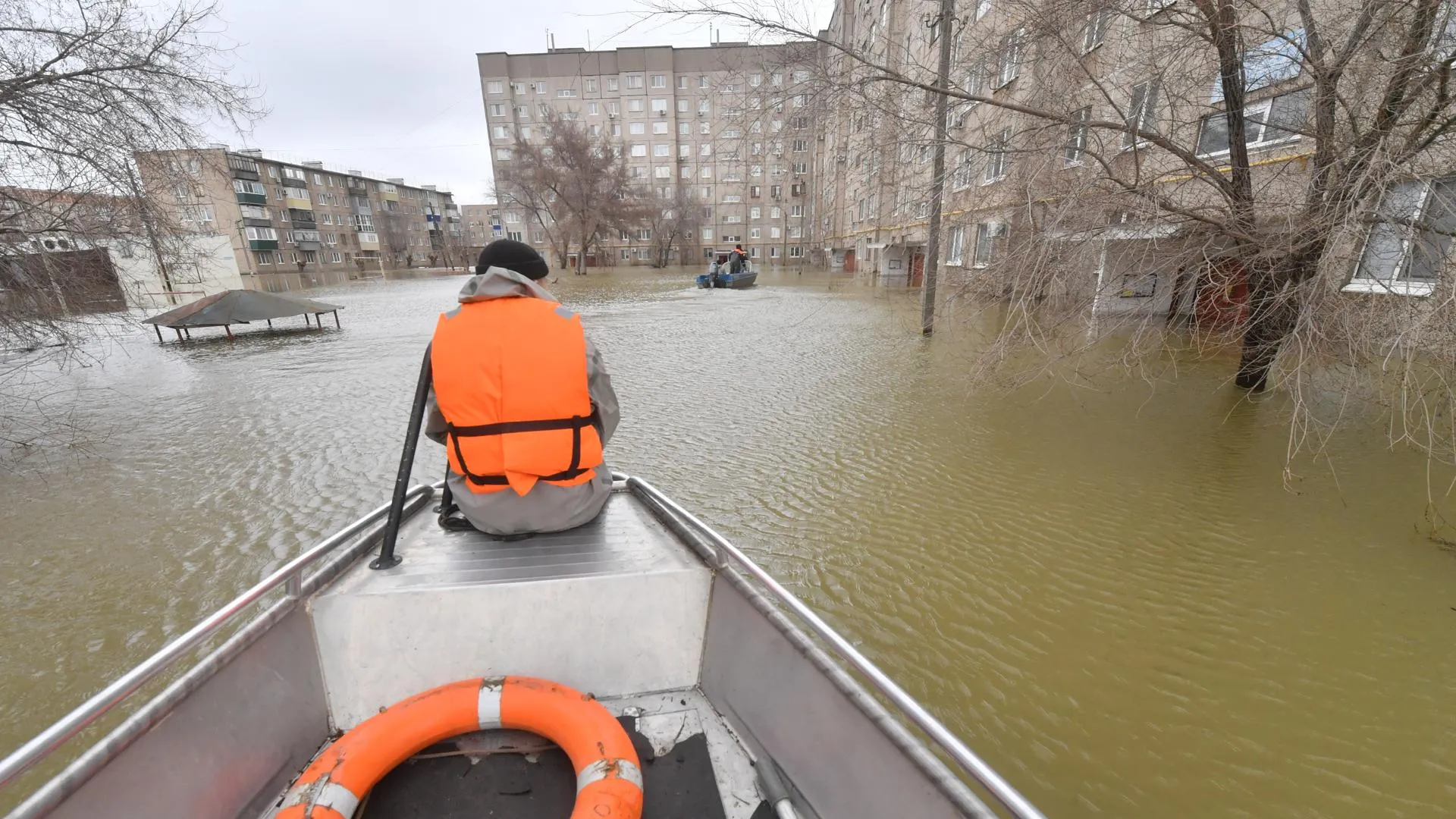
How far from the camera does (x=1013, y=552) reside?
4.32 meters

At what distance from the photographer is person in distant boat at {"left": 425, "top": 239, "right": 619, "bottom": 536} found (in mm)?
2293

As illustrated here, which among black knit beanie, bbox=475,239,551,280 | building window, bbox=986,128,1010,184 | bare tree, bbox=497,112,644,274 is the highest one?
bare tree, bbox=497,112,644,274

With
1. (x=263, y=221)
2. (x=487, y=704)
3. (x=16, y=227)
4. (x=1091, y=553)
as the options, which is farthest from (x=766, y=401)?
(x=263, y=221)

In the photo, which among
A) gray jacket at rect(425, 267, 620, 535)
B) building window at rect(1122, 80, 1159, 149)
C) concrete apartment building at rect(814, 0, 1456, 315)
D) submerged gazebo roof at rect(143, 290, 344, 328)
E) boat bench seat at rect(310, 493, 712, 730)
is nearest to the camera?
boat bench seat at rect(310, 493, 712, 730)

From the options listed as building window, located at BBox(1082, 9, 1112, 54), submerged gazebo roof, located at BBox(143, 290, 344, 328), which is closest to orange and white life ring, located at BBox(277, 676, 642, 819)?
building window, located at BBox(1082, 9, 1112, 54)

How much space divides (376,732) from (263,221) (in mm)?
62231

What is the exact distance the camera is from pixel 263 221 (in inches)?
1870

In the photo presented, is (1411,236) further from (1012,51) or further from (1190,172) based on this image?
(1012,51)

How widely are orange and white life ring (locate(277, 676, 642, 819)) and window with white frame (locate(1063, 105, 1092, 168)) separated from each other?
6.81 m

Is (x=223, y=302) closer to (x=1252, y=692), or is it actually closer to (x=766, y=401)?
(x=766, y=401)

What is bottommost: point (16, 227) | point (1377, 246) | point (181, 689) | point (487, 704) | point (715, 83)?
point (487, 704)

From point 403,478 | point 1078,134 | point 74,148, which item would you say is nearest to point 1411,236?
point 1078,134

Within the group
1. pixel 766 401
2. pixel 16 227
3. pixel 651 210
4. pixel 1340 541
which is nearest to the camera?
pixel 1340 541

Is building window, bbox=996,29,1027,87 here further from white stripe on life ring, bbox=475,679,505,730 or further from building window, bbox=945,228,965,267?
building window, bbox=945,228,965,267
